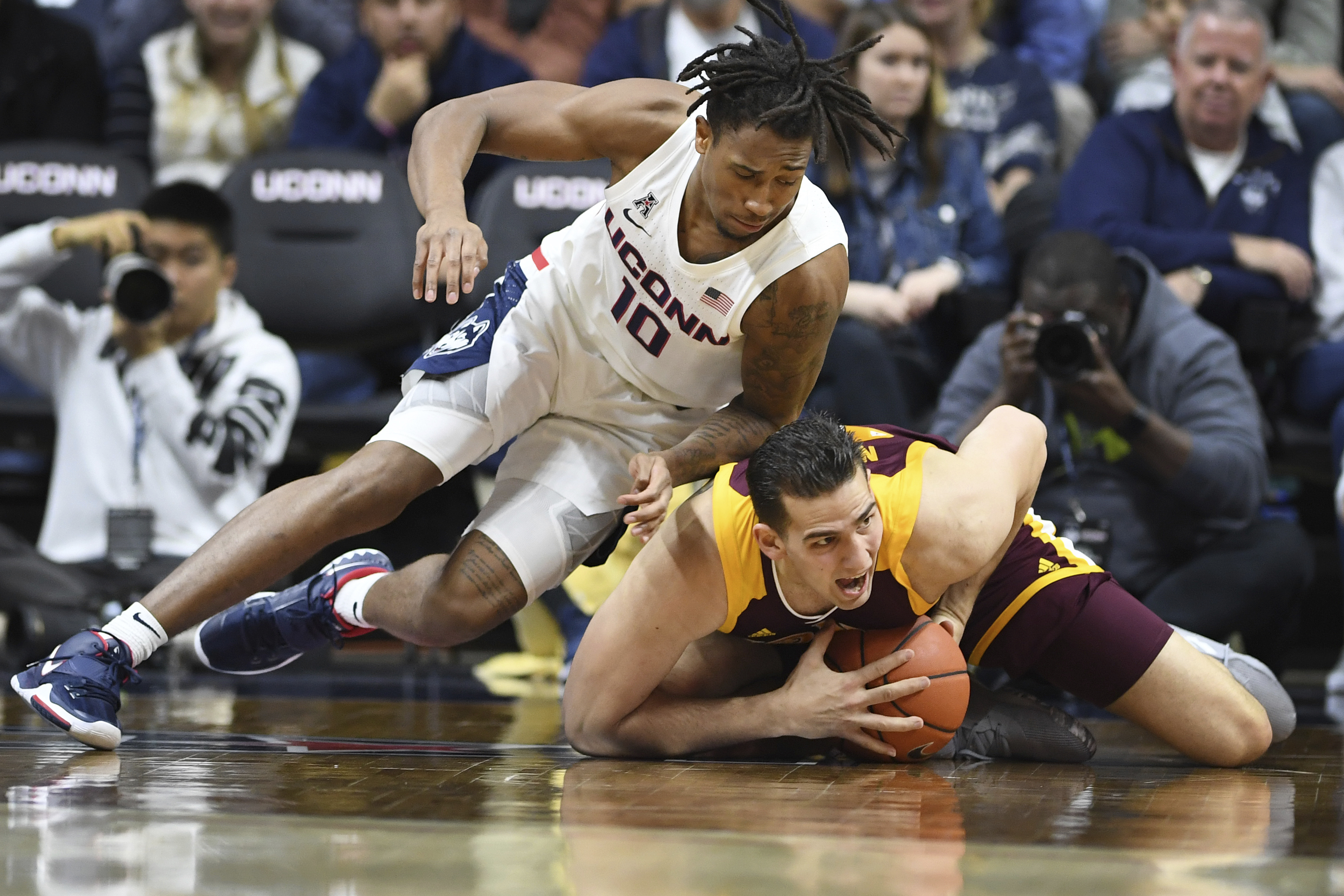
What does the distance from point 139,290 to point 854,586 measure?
9.90 feet

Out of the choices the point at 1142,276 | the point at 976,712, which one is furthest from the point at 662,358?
the point at 1142,276

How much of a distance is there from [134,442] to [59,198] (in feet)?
3.98

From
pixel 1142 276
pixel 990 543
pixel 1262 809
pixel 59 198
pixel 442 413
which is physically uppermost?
pixel 59 198

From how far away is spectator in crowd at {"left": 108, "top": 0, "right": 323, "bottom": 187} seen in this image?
238 inches

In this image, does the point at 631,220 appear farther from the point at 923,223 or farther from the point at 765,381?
the point at 923,223

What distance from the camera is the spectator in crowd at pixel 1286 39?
6.05m

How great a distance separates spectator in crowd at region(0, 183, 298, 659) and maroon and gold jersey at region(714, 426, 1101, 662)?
7.89 ft

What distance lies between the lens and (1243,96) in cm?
538

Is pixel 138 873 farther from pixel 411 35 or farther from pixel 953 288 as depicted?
Answer: pixel 411 35

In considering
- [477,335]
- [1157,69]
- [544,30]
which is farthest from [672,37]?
[477,335]

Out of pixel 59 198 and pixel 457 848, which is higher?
pixel 59 198

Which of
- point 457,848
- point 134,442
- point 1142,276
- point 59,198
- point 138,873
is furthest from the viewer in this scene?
point 59,198

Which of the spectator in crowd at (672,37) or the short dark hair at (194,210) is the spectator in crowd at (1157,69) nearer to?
the spectator in crowd at (672,37)

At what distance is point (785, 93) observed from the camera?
117 inches
